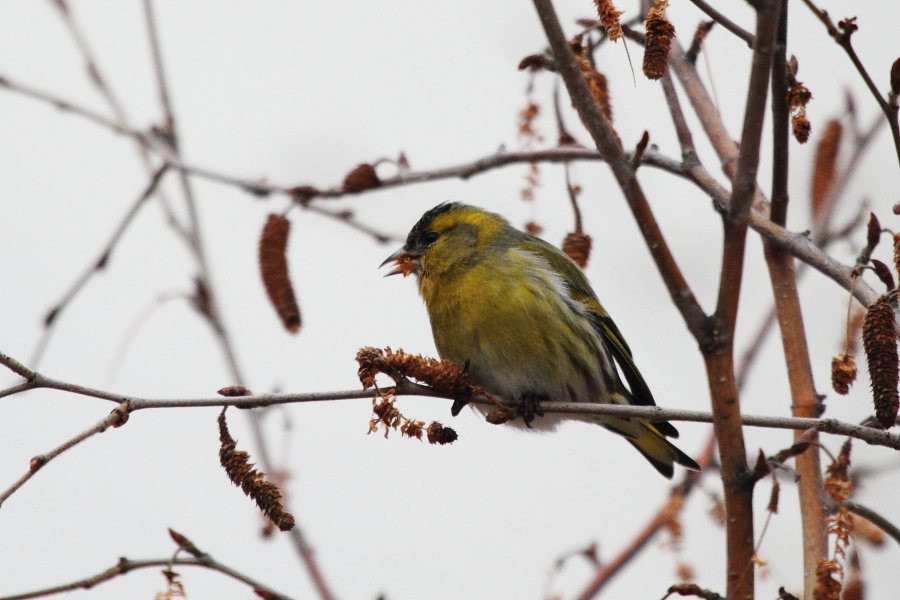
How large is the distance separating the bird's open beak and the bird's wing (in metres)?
0.49

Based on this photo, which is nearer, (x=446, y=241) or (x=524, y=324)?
(x=524, y=324)

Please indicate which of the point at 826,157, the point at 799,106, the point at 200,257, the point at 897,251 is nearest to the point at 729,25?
the point at 799,106

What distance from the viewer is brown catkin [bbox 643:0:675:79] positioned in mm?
2002

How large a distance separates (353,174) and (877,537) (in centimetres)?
243

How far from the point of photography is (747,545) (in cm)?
205

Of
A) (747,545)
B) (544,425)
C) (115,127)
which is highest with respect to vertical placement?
(115,127)

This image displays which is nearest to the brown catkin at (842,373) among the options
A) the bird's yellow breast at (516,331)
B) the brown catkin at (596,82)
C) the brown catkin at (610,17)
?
the brown catkin at (610,17)

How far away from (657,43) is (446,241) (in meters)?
2.26

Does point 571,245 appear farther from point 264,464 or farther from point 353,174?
point 264,464

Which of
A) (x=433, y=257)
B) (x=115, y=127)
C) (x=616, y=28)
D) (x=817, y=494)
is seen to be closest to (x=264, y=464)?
(x=433, y=257)

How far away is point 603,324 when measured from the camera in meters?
4.06

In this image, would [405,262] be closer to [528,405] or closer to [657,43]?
[528,405]

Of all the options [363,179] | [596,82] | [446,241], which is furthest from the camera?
[446,241]

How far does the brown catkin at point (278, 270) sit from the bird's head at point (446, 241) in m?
0.79
